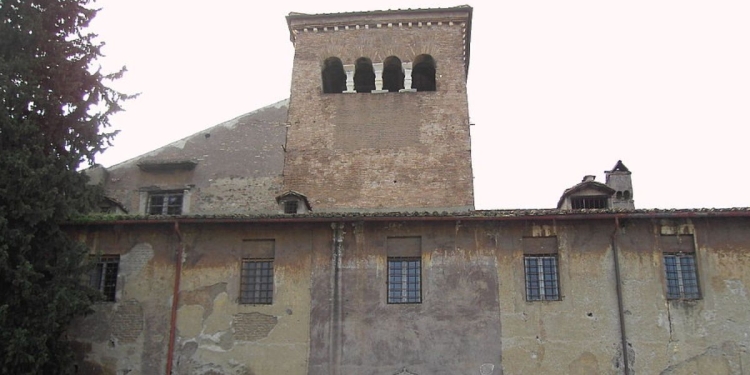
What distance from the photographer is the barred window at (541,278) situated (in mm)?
18469

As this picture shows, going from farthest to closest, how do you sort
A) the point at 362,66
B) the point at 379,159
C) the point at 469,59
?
the point at 469,59 → the point at 362,66 → the point at 379,159

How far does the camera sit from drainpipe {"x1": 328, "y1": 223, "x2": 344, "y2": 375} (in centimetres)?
1806

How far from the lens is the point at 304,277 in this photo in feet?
61.8

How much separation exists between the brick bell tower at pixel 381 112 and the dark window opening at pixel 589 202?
382cm

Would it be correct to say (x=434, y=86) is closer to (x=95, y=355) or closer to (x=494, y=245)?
(x=494, y=245)

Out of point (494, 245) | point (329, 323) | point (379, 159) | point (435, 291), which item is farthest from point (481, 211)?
point (379, 159)

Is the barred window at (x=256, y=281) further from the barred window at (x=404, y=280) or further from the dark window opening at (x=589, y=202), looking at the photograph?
the dark window opening at (x=589, y=202)

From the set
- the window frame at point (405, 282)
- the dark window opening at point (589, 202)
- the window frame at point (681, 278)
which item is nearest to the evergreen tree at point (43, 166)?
the window frame at point (405, 282)

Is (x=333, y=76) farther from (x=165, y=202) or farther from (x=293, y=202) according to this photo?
(x=293, y=202)

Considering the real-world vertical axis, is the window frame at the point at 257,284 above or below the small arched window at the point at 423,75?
below

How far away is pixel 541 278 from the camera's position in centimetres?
1862

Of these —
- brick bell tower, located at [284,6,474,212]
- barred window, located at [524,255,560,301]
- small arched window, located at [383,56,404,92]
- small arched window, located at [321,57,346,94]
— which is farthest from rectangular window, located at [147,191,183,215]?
barred window, located at [524,255,560,301]

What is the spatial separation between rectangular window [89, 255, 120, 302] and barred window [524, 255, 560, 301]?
9.38 m

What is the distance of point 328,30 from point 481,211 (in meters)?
9.87
